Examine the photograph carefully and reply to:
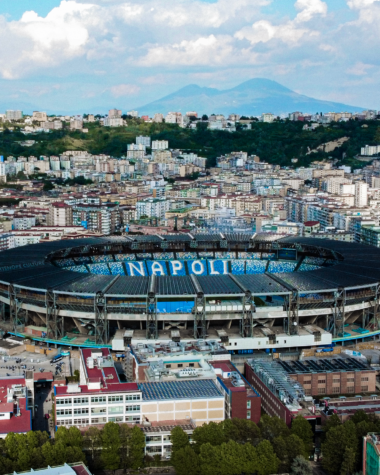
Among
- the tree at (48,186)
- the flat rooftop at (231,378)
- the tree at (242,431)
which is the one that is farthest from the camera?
the tree at (48,186)

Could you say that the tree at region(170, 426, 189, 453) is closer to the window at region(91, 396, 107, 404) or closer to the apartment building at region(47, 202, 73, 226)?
the window at region(91, 396, 107, 404)

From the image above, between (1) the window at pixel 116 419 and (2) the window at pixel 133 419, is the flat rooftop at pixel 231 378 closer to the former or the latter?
(2) the window at pixel 133 419

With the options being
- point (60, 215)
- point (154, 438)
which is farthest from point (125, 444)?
point (60, 215)

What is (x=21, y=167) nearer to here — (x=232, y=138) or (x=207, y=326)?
(x=232, y=138)

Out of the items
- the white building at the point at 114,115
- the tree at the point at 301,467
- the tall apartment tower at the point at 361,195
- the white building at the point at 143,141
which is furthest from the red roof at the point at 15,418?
the white building at the point at 114,115

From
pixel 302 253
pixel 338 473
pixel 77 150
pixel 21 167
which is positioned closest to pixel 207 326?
pixel 338 473

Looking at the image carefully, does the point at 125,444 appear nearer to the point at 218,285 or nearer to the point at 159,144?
the point at 218,285
